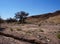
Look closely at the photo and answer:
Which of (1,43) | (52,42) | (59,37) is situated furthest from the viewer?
(59,37)

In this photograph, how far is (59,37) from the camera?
47.8 ft

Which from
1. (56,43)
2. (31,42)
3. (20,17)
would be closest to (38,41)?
(31,42)

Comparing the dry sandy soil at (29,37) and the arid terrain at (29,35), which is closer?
the dry sandy soil at (29,37)

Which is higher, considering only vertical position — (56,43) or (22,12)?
(22,12)

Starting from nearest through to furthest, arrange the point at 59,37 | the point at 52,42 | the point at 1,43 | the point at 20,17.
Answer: the point at 1,43, the point at 52,42, the point at 59,37, the point at 20,17

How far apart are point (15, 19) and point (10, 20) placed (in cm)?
272

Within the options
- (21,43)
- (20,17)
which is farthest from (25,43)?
(20,17)

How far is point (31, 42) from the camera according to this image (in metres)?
13.3

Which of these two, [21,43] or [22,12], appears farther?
[22,12]

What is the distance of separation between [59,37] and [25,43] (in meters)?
3.72

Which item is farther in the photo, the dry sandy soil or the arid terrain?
the arid terrain

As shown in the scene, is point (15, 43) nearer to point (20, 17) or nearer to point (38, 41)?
point (38, 41)

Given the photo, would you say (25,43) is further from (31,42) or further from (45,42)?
(45,42)

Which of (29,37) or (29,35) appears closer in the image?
(29,37)
